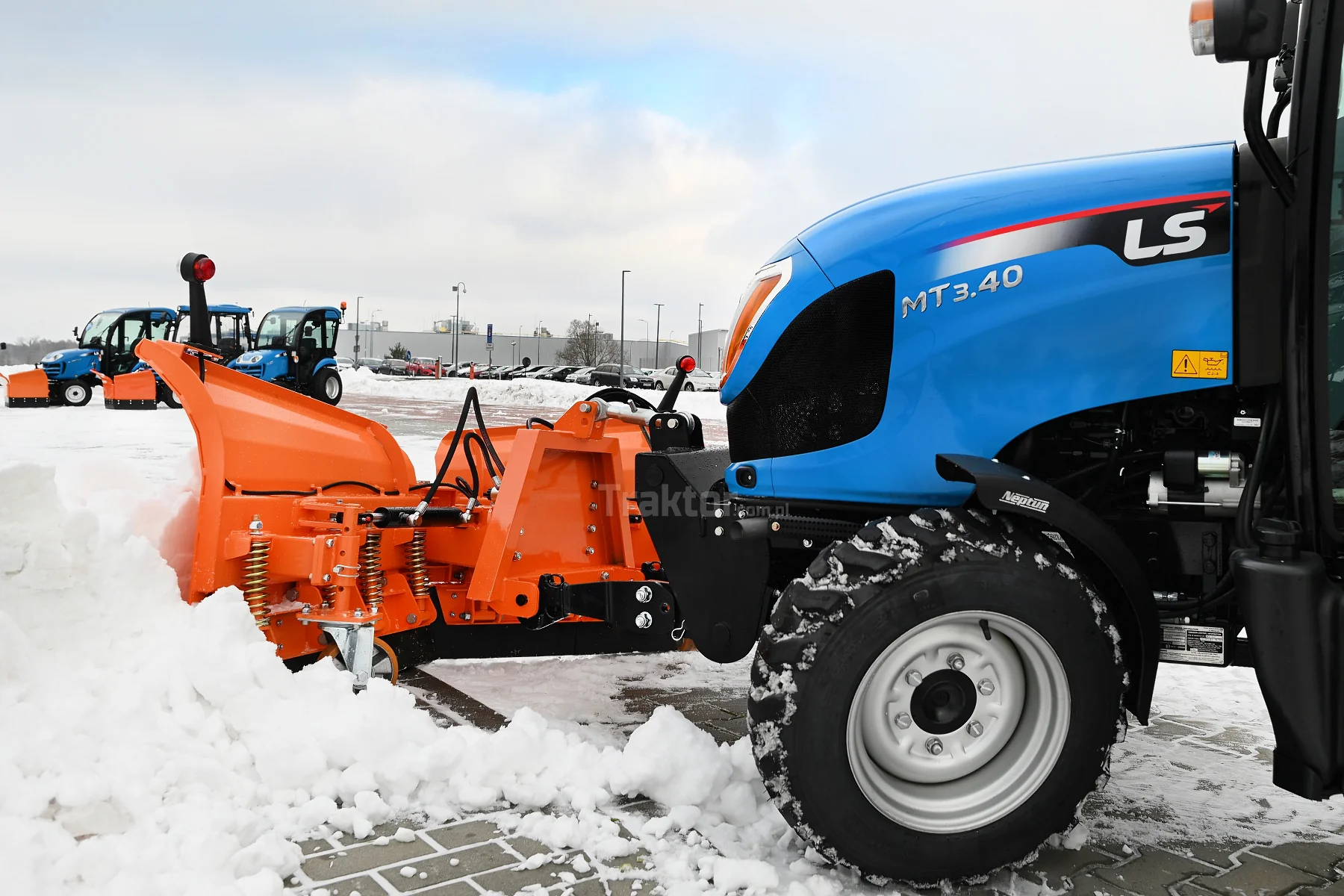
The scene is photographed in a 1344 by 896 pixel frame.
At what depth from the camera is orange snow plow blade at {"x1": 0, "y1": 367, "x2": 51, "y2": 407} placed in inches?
799

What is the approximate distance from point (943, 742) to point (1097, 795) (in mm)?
1025

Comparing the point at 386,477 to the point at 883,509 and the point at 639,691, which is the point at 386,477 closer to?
the point at 639,691

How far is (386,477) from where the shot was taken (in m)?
4.34

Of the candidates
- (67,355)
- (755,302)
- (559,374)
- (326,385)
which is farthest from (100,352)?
(559,374)

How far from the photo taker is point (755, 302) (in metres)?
2.93

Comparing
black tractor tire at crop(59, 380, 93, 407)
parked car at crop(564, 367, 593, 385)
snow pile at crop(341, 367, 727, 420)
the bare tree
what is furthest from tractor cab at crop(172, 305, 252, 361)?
the bare tree

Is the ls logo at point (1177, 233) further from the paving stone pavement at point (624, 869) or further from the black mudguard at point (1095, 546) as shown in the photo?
the paving stone pavement at point (624, 869)

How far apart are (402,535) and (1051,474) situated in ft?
7.55

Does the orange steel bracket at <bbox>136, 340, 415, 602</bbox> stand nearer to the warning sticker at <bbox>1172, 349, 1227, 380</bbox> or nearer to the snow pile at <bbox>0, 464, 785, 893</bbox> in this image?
the snow pile at <bbox>0, 464, 785, 893</bbox>

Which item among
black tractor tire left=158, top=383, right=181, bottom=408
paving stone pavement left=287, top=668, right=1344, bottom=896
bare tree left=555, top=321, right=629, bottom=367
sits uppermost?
bare tree left=555, top=321, right=629, bottom=367

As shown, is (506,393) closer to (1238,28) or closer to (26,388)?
(26,388)

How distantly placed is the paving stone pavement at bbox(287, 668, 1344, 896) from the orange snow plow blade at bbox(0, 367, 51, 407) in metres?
21.2

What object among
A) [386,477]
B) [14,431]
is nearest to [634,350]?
[14,431]

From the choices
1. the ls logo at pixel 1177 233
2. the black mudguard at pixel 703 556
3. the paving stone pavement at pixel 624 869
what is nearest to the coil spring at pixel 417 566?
the black mudguard at pixel 703 556
